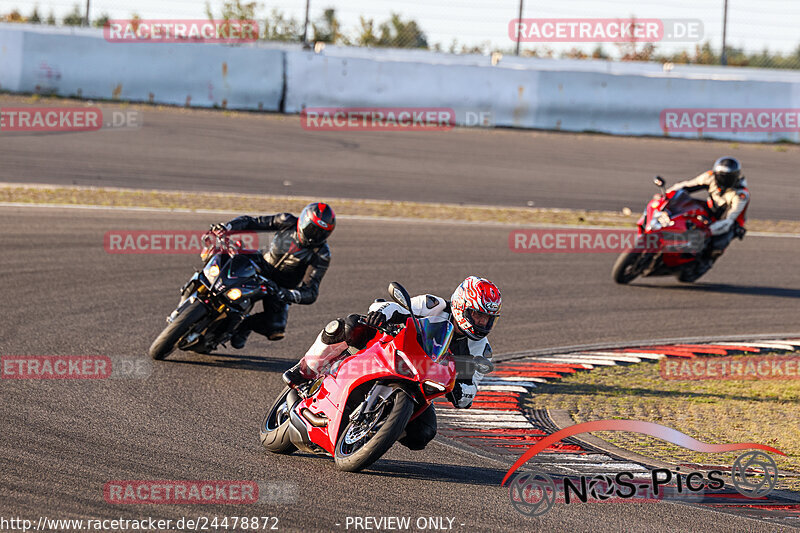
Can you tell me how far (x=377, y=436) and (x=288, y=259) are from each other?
3461 millimetres

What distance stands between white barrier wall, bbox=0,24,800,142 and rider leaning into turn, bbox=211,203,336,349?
48.2 feet

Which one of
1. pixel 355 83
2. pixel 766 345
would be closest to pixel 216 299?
pixel 766 345

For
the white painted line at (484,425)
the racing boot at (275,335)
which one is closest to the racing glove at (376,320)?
the white painted line at (484,425)

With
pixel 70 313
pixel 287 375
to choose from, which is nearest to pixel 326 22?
pixel 70 313

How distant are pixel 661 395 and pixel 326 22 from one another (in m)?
18.3

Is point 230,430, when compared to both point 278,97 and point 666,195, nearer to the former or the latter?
point 666,195

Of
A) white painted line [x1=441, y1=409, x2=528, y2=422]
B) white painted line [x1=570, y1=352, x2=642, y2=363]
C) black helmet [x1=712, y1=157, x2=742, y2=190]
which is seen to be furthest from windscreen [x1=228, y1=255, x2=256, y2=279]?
black helmet [x1=712, y1=157, x2=742, y2=190]

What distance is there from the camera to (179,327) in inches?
339

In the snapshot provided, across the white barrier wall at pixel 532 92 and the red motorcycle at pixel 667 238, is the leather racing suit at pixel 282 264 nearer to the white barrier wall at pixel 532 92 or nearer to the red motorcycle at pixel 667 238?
the red motorcycle at pixel 667 238

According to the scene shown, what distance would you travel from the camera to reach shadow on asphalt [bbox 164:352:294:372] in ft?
29.4

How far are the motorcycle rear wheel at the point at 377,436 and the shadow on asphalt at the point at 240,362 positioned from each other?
113 inches

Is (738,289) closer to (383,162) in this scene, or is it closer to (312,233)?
(312,233)

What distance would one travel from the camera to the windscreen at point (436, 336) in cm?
613

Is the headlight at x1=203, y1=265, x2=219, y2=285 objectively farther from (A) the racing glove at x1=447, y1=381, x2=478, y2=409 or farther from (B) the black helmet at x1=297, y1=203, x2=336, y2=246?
(A) the racing glove at x1=447, y1=381, x2=478, y2=409
